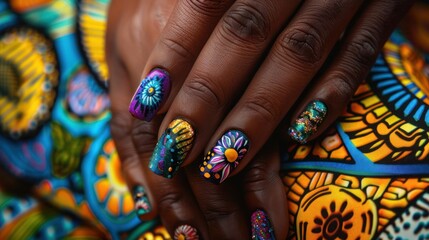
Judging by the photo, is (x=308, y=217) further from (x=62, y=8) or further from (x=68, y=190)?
(x=62, y=8)

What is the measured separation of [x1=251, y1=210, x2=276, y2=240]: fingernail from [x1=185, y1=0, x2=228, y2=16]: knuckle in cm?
26

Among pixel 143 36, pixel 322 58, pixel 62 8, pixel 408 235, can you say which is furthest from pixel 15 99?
pixel 408 235

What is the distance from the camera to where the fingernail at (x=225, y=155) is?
0.65 m

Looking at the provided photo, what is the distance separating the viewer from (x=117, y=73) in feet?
2.85

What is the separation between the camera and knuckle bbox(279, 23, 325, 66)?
2.22 ft

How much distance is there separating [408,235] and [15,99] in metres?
0.69

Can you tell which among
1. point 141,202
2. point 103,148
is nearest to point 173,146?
point 141,202

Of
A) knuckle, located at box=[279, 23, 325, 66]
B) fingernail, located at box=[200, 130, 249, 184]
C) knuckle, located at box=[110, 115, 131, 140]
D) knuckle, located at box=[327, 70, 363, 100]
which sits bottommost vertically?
knuckle, located at box=[110, 115, 131, 140]

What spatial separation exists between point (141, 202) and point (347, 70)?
34cm


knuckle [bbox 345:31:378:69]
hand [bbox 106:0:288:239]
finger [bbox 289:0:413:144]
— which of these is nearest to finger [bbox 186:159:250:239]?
hand [bbox 106:0:288:239]

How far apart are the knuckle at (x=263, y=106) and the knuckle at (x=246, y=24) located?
0.23 feet

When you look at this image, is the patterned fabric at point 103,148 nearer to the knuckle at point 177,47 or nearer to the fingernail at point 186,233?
the fingernail at point 186,233

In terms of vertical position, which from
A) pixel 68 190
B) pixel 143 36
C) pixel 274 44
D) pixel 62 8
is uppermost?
pixel 274 44

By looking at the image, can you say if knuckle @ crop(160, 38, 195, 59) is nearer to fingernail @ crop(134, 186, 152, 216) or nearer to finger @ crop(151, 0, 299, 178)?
finger @ crop(151, 0, 299, 178)
